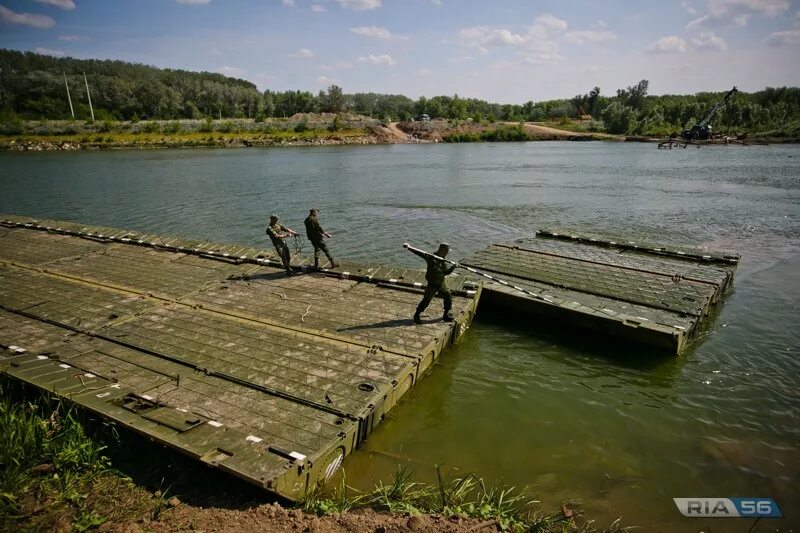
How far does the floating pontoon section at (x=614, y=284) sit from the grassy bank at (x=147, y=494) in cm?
702

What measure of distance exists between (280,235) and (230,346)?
5.42 metres

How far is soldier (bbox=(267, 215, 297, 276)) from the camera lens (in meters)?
15.4

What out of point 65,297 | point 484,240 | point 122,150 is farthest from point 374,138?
point 65,297

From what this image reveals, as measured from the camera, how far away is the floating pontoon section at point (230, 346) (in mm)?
7820

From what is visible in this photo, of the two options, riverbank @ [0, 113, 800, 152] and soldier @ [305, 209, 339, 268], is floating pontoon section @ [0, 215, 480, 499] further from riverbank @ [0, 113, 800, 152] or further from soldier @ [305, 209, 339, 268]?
riverbank @ [0, 113, 800, 152]

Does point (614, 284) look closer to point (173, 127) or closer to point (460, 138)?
point (460, 138)

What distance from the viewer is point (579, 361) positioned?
41.6 feet

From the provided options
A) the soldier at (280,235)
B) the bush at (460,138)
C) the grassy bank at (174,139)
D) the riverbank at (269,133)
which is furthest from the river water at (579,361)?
the bush at (460,138)

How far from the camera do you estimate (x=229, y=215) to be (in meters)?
31.8

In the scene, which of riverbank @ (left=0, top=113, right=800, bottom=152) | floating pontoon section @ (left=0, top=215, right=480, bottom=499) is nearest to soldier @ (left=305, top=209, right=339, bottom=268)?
floating pontoon section @ (left=0, top=215, right=480, bottom=499)

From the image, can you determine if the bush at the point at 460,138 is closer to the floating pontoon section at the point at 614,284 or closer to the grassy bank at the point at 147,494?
the floating pontoon section at the point at 614,284

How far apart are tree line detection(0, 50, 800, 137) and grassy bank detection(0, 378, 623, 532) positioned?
121290mm

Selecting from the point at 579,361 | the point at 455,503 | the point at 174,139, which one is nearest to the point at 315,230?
the point at 579,361

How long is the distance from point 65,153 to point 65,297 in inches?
3094
